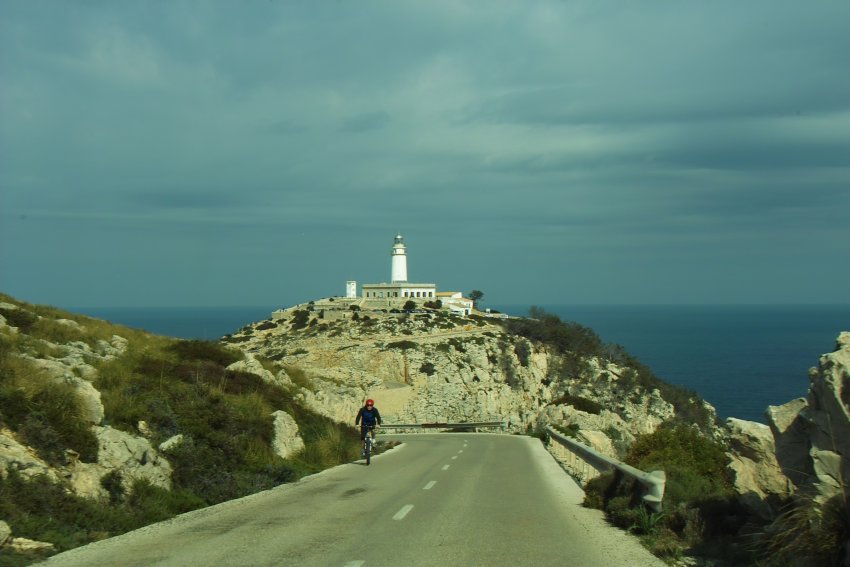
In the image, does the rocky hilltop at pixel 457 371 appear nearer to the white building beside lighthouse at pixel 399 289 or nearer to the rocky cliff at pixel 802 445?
the white building beside lighthouse at pixel 399 289

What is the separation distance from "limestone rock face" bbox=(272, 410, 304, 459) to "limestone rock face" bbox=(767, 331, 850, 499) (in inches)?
500

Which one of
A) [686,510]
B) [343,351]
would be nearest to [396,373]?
[343,351]

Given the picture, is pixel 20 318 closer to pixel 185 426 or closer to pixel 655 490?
pixel 185 426

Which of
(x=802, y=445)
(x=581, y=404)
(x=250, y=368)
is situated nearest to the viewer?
(x=802, y=445)

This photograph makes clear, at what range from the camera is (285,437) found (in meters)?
18.7

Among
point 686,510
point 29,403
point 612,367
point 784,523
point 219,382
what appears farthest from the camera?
point 612,367

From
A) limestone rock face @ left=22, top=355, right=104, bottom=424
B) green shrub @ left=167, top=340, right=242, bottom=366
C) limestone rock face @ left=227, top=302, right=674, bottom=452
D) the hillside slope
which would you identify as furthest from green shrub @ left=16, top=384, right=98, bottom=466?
limestone rock face @ left=227, top=302, right=674, bottom=452

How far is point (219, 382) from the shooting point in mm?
21234

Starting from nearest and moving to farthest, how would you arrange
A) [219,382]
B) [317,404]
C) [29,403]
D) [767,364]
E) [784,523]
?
[784,523] < [29,403] < [219,382] < [317,404] < [767,364]

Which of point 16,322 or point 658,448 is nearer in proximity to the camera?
point 658,448

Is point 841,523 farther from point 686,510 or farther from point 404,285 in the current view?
point 404,285

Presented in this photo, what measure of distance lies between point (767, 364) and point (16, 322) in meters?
127

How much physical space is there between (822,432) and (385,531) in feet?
18.9

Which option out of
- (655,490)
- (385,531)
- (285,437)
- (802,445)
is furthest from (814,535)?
(285,437)
